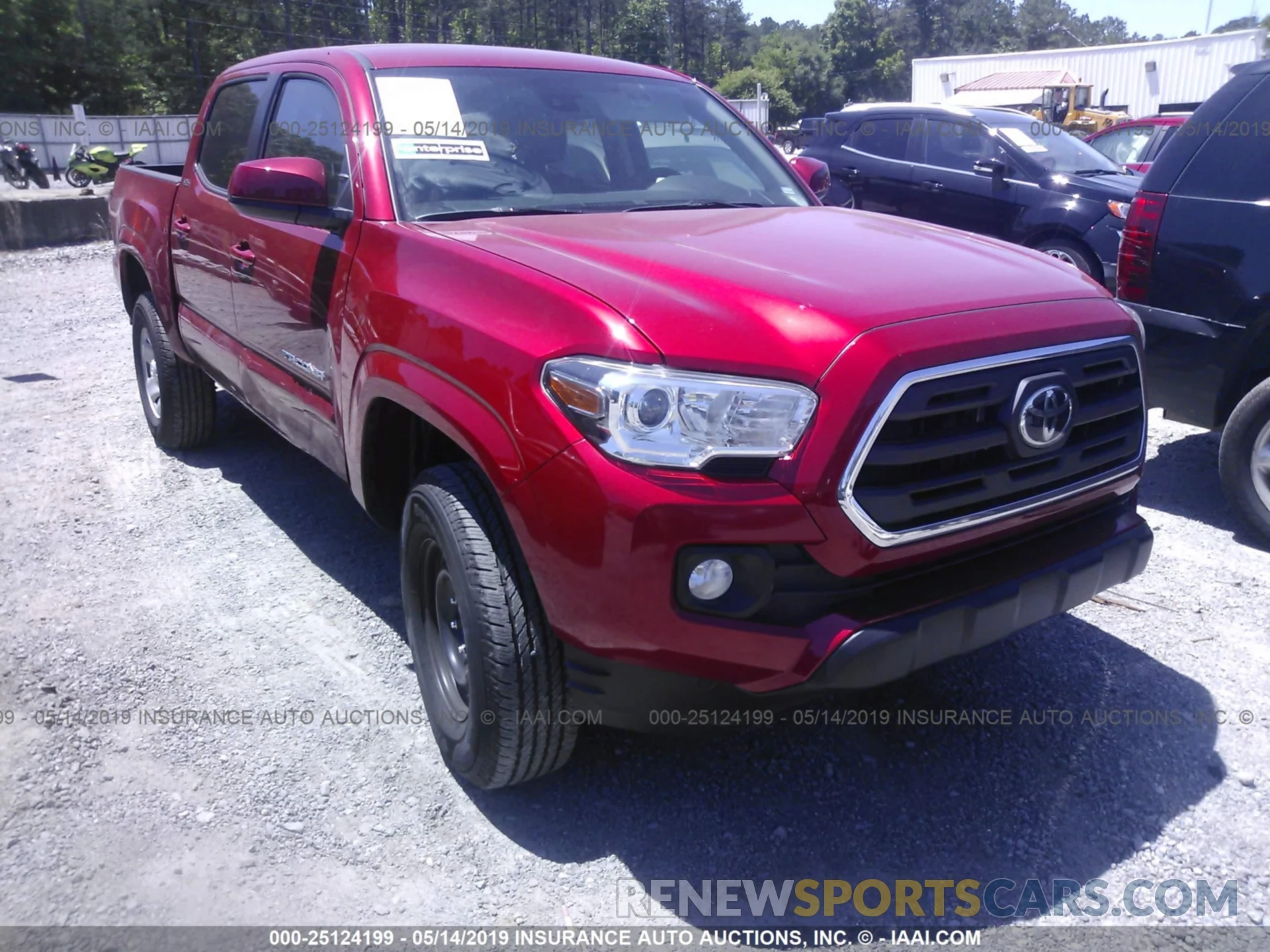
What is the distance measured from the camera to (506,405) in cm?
234

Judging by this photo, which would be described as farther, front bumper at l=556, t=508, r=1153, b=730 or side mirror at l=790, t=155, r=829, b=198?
side mirror at l=790, t=155, r=829, b=198

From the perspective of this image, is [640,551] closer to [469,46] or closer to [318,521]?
[469,46]

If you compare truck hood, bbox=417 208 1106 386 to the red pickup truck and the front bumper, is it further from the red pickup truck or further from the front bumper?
the front bumper

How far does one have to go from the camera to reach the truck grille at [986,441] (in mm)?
2201

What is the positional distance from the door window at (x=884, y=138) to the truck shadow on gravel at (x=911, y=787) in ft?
23.9

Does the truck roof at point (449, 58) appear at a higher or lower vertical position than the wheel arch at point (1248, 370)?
higher

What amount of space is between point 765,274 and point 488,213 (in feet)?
3.51

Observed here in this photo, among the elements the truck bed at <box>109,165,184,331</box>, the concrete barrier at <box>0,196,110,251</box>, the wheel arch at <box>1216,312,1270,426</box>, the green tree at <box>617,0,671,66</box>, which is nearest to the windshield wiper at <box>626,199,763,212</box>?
the wheel arch at <box>1216,312,1270,426</box>

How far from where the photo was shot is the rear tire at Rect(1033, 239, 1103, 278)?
8.37 meters

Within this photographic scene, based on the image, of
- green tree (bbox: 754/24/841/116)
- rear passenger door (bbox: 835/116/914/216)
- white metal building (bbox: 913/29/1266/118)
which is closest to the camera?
rear passenger door (bbox: 835/116/914/216)

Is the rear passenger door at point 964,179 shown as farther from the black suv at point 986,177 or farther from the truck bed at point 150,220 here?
the truck bed at point 150,220

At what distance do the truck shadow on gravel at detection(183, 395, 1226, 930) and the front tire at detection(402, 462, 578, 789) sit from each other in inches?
8.5

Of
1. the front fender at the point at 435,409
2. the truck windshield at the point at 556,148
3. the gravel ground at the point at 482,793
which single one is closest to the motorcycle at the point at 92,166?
the gravel ground at the point at 482,793

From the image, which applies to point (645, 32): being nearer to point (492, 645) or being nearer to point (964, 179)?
point (964, 179)
